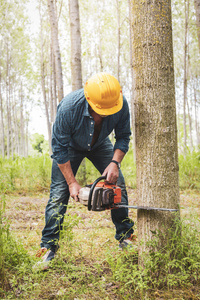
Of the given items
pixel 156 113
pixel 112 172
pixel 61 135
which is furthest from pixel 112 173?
pixel 156 113

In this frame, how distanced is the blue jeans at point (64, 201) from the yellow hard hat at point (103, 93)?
0.60 m

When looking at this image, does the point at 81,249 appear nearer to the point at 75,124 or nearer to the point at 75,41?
the point at 75,124

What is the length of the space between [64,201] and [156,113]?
124 centimetres

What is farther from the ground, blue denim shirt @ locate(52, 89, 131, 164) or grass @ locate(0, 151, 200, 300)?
blue denim shirt @ locate(52, 89, 131, 164)

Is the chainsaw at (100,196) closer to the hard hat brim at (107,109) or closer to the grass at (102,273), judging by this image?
the grass at (102,273)

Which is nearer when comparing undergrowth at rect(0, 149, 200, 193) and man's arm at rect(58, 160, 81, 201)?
man's arm at rect(58, 160, 81, 201)

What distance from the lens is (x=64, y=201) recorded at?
245cm

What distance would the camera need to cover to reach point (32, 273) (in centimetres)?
197

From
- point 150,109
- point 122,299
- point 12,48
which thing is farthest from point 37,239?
point 12,48

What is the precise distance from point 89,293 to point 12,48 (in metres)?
15.8

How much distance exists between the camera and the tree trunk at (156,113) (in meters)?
1.85

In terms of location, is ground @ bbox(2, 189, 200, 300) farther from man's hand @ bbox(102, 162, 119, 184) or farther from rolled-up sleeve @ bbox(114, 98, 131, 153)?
rolled-up sleeve @ bbox(114, 98, 131, 153)

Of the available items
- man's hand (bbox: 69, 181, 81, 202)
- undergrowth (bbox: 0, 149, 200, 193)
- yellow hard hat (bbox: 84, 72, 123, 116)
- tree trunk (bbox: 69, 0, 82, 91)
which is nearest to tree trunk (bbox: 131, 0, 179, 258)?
yellow hard hat (bbox: 84, 72, 123, 116)

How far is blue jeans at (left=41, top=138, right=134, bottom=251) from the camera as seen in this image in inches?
90.1
